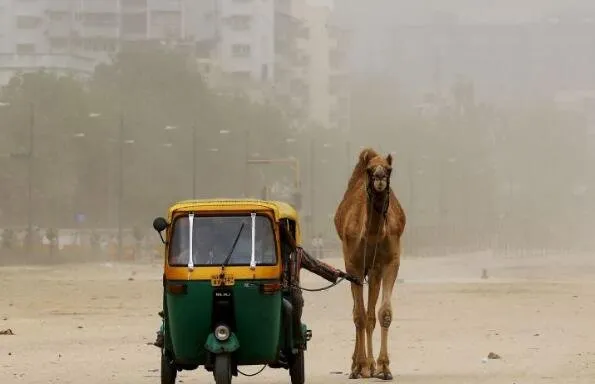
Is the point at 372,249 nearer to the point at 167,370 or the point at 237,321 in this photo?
the point at 167,370

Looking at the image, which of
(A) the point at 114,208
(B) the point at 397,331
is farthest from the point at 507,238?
(B) the point at 397,331

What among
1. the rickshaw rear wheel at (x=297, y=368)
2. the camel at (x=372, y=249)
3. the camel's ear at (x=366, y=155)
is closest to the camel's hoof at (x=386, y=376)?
the camel at (x=372, y=249)

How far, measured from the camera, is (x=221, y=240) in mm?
19438

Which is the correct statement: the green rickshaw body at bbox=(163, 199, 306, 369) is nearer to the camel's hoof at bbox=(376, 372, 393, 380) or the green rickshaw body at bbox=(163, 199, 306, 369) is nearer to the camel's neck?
the camel's hoof at bbox=(376, 372, 393, 380)

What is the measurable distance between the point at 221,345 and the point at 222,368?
0.79 feet

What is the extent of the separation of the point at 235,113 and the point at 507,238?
4819 cm

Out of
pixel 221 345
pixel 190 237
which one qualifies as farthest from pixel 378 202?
pixel 221 345

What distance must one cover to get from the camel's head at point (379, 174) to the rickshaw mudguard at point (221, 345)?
4140 millimetres

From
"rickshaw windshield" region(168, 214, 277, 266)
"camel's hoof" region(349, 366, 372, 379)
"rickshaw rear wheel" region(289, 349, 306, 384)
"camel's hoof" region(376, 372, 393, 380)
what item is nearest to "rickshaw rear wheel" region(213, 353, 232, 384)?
"rickshaw windshield" region(168, 214, 277, 266)

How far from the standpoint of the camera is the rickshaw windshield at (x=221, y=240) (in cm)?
1934

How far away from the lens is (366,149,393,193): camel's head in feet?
74.2

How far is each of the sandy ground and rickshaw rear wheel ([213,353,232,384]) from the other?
11.3 ft

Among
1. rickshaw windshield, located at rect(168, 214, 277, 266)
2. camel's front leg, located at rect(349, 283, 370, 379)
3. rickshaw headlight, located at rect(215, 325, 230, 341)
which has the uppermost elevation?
rickshaw windshield, located at rect(168, 214, 277, 266)

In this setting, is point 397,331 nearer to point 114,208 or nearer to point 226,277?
point 226,277
